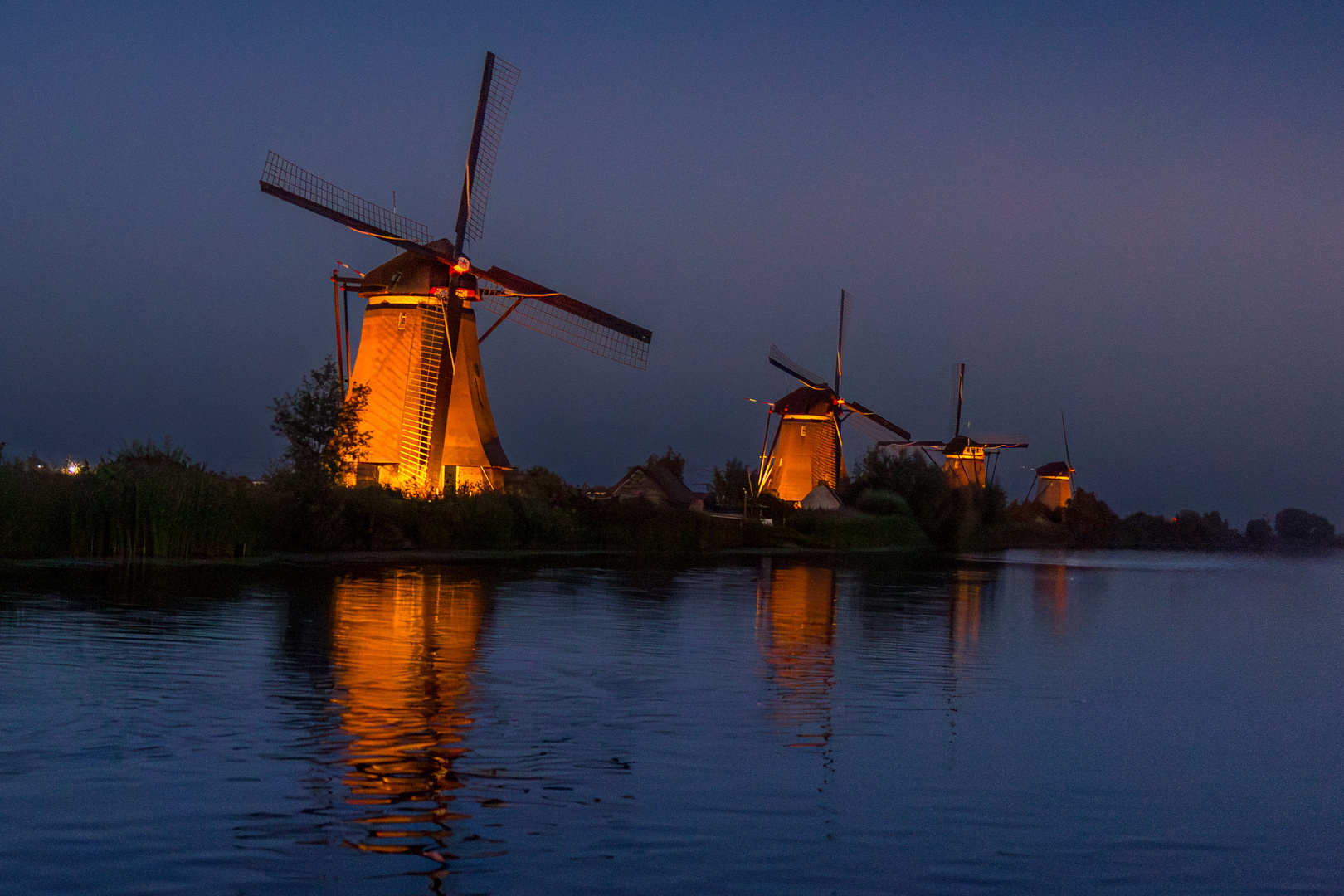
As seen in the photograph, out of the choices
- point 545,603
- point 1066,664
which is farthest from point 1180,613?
point 545,603

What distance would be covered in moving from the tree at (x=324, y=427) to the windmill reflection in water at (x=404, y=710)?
55.8ft

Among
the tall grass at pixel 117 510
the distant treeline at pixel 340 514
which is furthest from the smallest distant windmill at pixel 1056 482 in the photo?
the tall grass at pixel 117 510

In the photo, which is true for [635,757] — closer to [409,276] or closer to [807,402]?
[409,276]

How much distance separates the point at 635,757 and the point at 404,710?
2029 mm

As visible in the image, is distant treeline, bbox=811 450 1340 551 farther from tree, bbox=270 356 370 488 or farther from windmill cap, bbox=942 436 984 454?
tree, bbox=270 356 370 488

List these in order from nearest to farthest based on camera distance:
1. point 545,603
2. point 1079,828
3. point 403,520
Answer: point 1079,828
point 545,603
point 403,520

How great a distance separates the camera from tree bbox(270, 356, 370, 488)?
35.2 metres

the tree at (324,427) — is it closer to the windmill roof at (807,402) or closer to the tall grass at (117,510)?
the tall grass at (117,510)

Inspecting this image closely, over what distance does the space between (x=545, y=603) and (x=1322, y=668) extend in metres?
10.7

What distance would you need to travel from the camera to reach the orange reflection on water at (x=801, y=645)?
9.99 meters

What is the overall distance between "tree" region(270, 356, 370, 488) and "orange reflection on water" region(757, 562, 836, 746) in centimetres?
1316

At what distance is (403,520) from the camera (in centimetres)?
3594

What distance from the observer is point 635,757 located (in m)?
8.00

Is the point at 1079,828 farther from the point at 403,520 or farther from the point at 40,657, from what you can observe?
the point at 403,520
